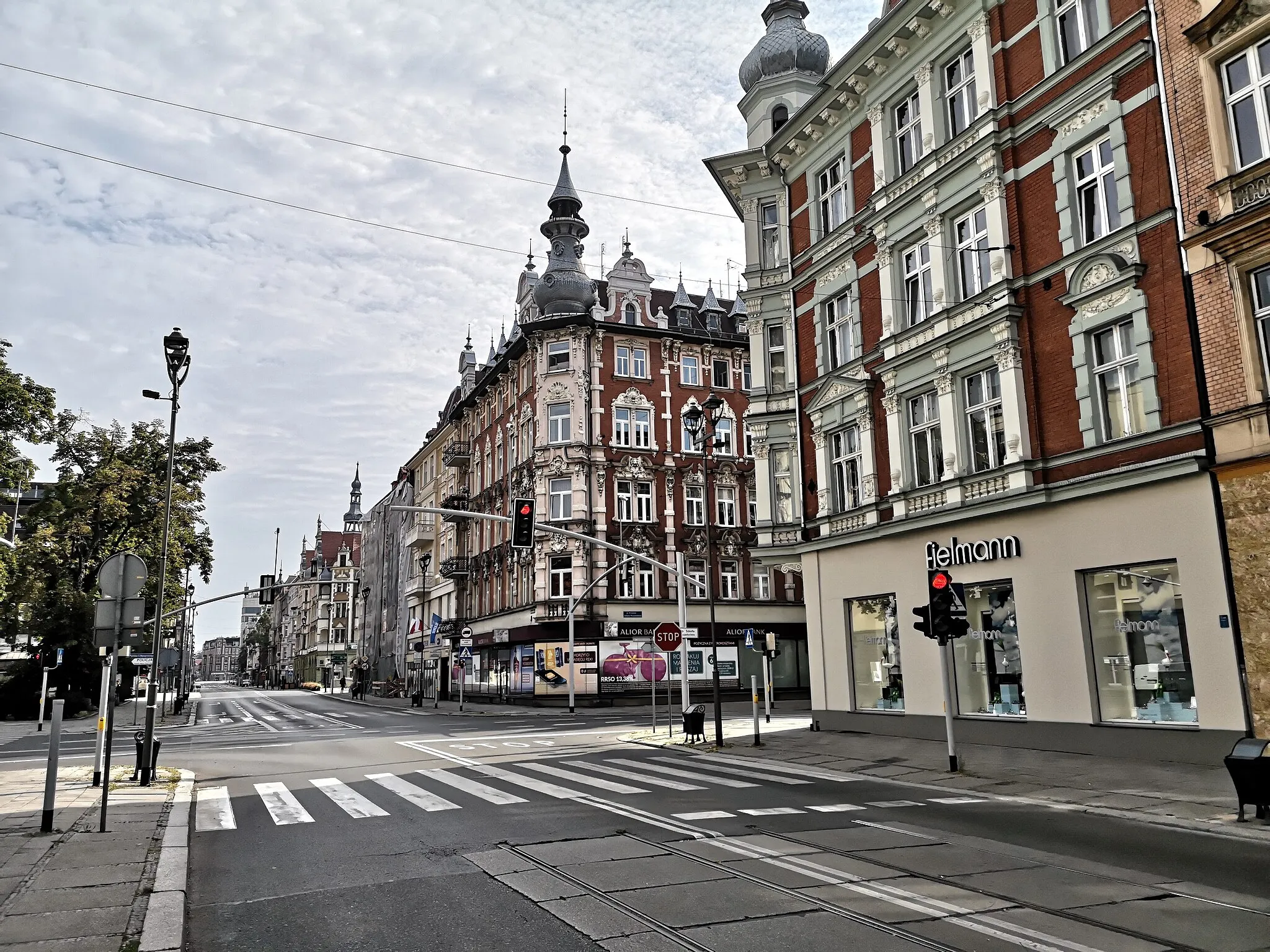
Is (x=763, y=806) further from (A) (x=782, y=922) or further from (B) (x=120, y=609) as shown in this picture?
(B) (x=120, y=609)

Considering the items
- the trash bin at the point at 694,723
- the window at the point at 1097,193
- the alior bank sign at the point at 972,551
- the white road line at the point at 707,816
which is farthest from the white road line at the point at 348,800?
the window at the point at 1097,193

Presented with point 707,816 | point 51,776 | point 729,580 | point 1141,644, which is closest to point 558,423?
point 729,580

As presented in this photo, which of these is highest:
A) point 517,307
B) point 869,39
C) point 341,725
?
point 517,307

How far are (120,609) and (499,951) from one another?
25.0 feet

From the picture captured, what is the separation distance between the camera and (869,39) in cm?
2303

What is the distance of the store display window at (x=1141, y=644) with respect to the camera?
51.6 feet

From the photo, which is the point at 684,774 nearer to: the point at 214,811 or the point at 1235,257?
the point at 214,811

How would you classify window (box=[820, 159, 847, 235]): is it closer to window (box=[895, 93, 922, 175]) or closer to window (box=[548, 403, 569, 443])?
window (box=[895, 93, 922, 175])

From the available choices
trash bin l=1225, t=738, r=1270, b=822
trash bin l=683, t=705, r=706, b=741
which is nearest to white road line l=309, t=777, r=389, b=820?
trash bin l=683, t=705, r=706, b=741

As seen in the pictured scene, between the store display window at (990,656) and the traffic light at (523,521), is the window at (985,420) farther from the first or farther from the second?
the traffic light at (523,521)

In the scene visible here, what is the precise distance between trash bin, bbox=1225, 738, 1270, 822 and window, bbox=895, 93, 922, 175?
1608cm

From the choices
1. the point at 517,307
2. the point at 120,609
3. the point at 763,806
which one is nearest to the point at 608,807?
the point at 763,806

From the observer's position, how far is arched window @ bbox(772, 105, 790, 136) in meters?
29.1

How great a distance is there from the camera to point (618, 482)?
4766 cm
